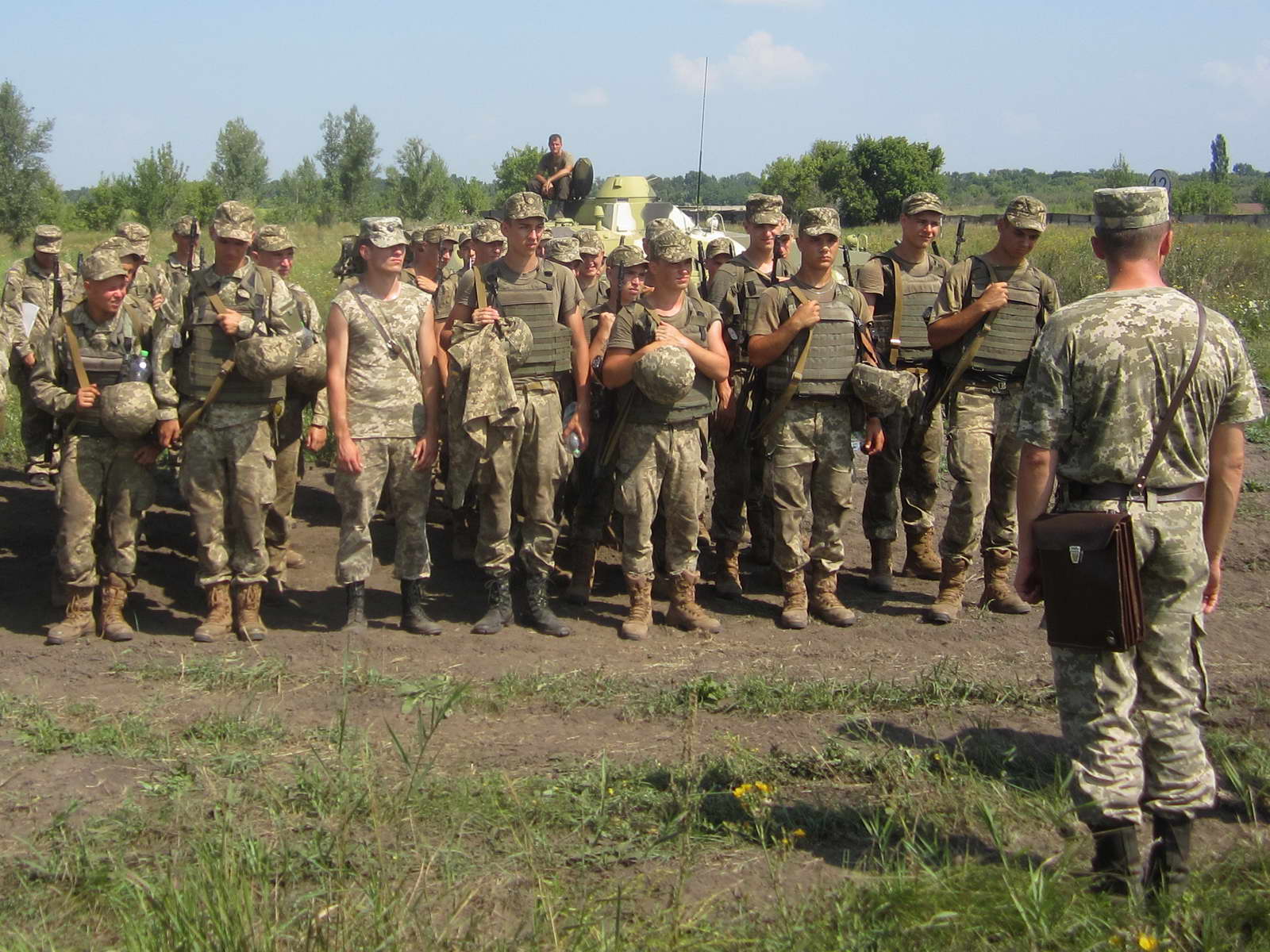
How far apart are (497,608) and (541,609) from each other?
0.24m

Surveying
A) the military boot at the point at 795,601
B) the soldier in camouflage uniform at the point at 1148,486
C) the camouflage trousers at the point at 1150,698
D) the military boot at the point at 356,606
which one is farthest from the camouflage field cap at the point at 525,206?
the camouflage trousers at the point at 1150,698

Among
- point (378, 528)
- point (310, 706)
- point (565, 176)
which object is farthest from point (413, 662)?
point (565, 176)

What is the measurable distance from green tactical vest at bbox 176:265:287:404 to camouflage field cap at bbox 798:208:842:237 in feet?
9.57

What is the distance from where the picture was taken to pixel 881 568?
328 inches

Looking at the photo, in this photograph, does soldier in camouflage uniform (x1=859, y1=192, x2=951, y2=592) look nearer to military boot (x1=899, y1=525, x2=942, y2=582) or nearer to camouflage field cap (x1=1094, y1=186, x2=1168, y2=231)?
military boot (x1=899, y1=525, x2=942, y2=582)

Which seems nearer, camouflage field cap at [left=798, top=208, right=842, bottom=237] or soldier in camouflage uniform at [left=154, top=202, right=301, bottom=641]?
soldier in camouflage uniform at [left=154, top=202, right=301, bottom=641]

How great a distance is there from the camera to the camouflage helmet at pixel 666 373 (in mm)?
6898

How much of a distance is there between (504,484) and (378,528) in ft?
8.23

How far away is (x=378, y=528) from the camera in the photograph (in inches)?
373

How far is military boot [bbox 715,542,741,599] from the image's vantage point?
8.13 metres

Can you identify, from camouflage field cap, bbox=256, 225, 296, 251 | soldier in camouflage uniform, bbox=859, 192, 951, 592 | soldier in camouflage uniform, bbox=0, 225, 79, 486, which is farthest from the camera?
soldier in camouflage uniform, bbox=0, 225, 79, 486

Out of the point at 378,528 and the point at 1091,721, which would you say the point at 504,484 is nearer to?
the point at 378,528

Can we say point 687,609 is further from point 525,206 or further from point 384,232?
point 384,232

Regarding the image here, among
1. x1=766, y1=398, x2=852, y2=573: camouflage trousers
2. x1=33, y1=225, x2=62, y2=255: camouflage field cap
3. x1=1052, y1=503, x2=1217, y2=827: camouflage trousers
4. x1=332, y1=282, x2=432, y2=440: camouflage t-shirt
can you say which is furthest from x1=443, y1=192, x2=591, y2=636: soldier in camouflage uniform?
x1=33, y1=225, x2=62, y2=255: camouflage field cap
